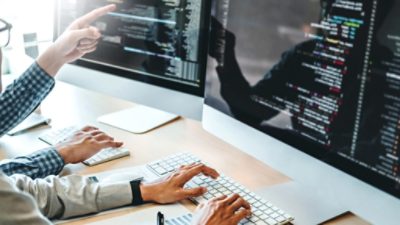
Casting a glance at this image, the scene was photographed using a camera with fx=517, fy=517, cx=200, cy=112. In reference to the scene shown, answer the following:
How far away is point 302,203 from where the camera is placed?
107cm

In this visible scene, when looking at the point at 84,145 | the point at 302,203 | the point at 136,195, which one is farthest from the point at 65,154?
the point at 302,203

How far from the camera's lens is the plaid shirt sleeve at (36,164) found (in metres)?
1.19

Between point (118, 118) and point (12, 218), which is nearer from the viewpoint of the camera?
point (12, 218)

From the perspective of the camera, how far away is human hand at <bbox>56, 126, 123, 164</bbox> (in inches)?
49.6

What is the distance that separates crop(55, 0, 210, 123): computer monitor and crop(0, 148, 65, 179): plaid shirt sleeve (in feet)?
0.97

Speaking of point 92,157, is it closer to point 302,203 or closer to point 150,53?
point 150,53

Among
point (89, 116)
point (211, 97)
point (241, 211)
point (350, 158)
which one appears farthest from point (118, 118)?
point (350, 158)

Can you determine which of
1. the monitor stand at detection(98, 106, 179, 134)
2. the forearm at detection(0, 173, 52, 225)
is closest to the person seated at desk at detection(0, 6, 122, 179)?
the monitor stand at detection(98, 106, 179, 134)

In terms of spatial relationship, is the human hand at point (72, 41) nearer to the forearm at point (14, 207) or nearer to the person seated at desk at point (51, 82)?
the person seated at desk at point (51, 82)

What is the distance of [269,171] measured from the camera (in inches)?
48.6

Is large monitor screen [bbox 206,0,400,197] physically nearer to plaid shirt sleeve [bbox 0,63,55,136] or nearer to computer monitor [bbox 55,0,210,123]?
computer monitor [bbox 55,0,210,123]

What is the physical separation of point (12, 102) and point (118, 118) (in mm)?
321

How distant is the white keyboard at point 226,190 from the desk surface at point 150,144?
0.18 feet

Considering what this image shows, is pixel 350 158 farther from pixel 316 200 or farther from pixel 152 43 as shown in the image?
pixel 152 43
